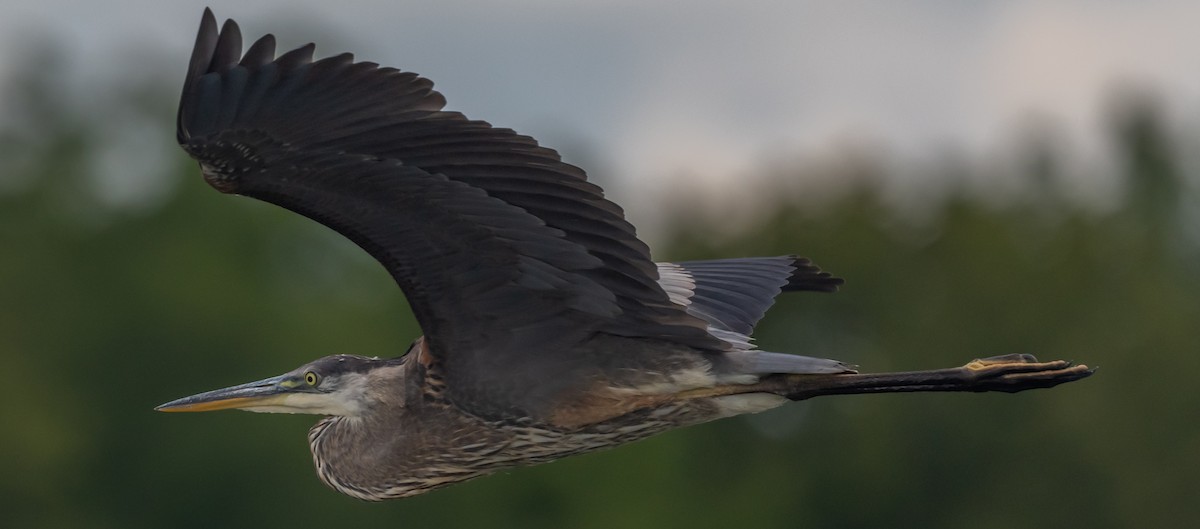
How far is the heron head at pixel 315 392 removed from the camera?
33.3 feet

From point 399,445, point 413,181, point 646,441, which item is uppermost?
point 646,441

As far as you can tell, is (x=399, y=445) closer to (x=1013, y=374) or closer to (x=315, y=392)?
(x=315, y=392)

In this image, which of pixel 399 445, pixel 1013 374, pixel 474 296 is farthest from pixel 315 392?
pixel 1013 374

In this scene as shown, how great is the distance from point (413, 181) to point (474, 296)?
82cm

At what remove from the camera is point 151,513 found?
29281mm

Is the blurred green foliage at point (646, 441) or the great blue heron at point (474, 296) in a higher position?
the blurred green foliage at point (646, 441)

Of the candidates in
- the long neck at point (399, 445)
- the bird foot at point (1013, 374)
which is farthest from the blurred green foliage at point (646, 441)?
the bird foot at point (1013, 374)

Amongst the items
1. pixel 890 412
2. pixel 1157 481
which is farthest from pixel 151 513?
pixel 1157 481

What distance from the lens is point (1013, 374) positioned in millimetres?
9445

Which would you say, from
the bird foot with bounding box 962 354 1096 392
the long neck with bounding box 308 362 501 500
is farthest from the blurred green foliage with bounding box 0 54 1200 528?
the bird foot with bounding box 962 354 1096 392

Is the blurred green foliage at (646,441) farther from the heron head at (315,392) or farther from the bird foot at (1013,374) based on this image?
the bird foot at (1013,374)

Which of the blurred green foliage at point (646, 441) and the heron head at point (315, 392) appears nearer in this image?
the heron head at point (315, 392)

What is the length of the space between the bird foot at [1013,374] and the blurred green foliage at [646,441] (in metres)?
17.6

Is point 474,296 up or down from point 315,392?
up
